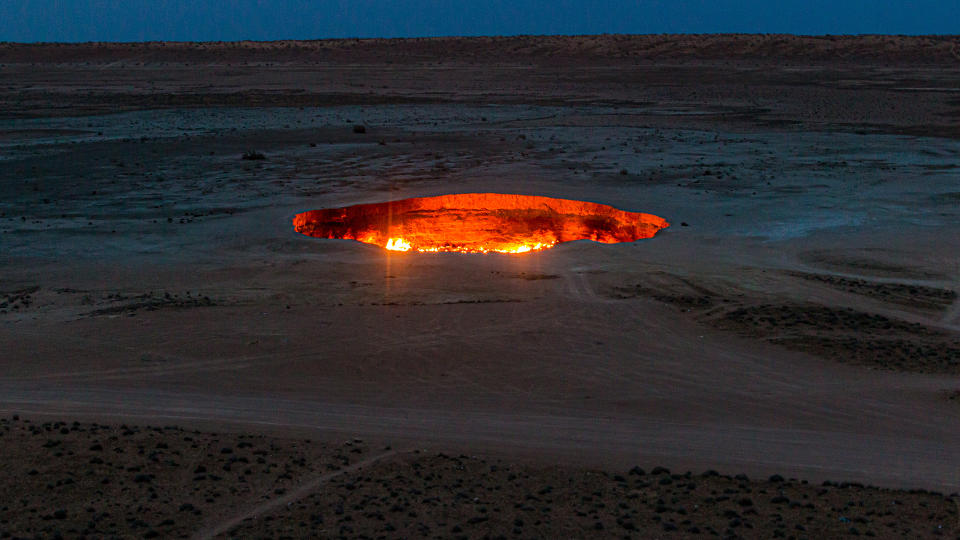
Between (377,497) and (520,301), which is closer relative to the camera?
(377,497)

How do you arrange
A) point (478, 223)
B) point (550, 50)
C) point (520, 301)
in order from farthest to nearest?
point (550, 50), point (478, 223), point (520, 301)

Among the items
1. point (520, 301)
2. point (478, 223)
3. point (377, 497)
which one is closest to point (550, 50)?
point (478, 223)

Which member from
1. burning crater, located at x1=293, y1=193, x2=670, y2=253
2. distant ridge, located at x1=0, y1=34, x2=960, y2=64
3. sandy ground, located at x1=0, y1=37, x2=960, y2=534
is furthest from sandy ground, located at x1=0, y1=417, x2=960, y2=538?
distant ridge, located at x1=0, y1=34, x2=960, y2=64

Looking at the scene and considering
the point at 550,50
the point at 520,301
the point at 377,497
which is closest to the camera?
the point at 377,497

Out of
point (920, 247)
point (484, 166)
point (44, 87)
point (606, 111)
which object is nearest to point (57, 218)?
point (484, 166)

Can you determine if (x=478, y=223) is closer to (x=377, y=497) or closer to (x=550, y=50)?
(x=377, y=497)

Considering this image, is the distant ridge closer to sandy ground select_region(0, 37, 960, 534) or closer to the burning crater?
sandy ground select_region(0, 37, 960, 534)
